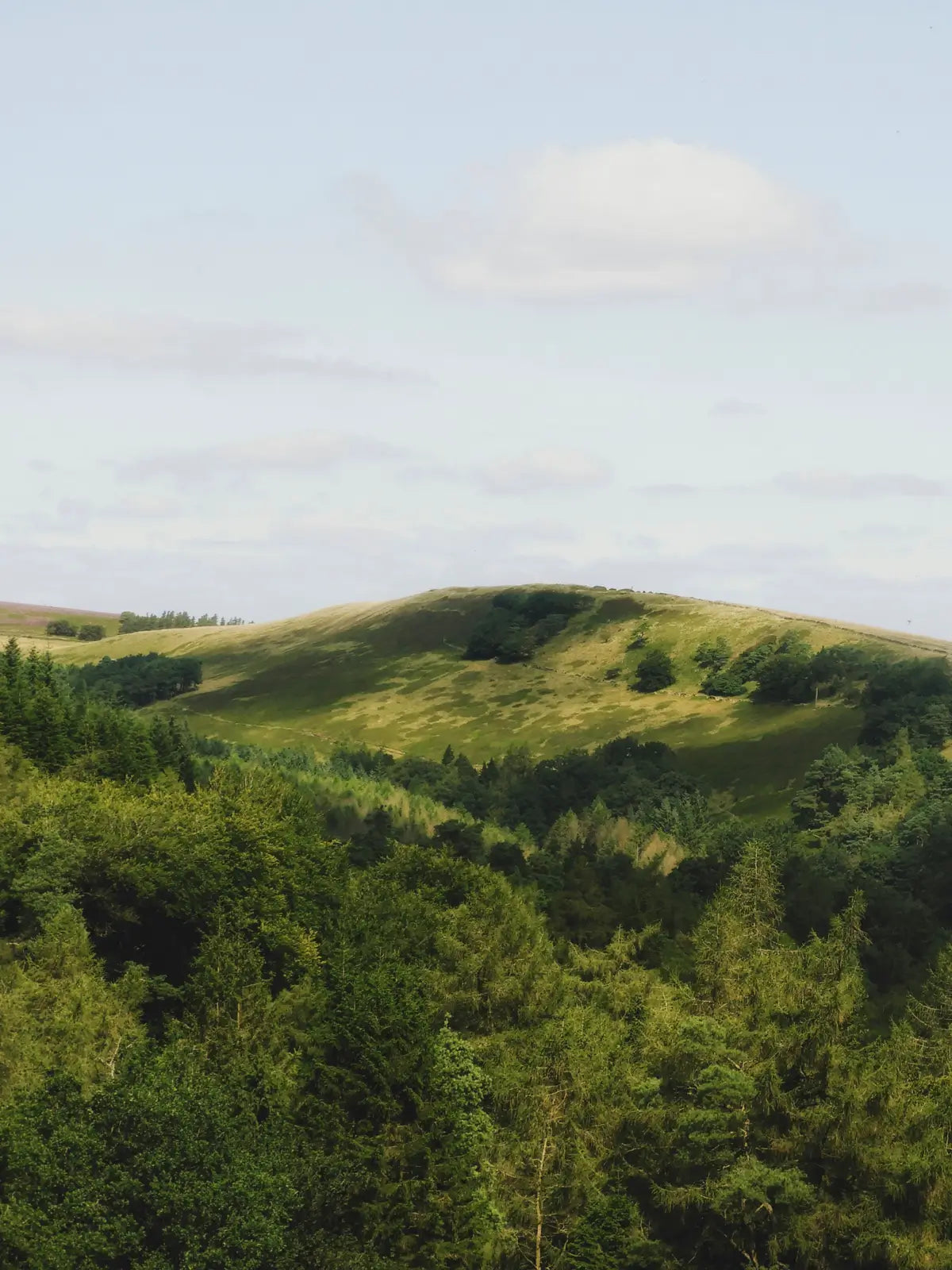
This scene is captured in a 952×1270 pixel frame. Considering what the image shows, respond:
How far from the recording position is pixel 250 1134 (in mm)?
71875

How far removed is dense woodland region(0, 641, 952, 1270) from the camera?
6594 centimetres

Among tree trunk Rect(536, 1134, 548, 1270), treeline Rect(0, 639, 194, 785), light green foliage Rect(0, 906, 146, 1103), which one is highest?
treeline Rect(0, 639, 194, 785)

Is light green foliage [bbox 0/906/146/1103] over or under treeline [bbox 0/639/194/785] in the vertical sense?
under

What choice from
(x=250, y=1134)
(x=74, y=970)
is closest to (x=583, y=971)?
(x=74, y=970)

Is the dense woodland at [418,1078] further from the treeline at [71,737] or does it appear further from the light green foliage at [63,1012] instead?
the treeline at [71,737]

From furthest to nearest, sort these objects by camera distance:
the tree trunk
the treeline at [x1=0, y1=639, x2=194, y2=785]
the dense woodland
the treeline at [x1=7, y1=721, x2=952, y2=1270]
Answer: the treeline at [x1=0, y1=639, x2=194, y2=785]
the tree trunk
the dense woodland
the treeline at [x1=7, y1=721, x2=952, y2=1270]

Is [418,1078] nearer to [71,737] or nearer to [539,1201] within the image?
[539,1201]

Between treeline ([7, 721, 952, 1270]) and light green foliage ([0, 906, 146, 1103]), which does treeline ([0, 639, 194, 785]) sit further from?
light green foliage ([0, 906, 146, 1103])

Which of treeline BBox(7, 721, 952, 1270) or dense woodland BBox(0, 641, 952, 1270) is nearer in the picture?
treeline BBox(7, 721, 952, 1270)

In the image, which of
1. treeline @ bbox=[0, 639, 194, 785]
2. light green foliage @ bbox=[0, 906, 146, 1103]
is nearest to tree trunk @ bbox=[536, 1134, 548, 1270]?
light green foliage @ bbox=[0, 906, 146, 1103]

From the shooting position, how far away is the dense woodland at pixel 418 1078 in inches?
2596

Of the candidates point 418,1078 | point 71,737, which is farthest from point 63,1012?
point 71,737

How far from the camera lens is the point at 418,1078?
264ft

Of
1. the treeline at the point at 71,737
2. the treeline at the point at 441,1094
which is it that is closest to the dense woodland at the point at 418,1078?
the treeline at the point at 441,1094
